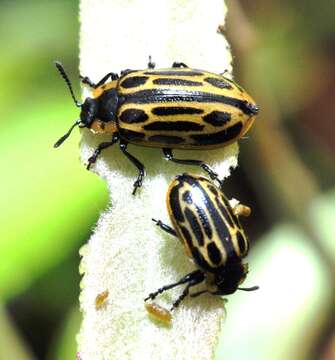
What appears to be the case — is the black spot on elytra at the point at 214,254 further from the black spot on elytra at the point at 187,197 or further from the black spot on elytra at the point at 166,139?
the black spot on elytra at the point at 166,139

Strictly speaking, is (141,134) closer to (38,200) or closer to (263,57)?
(38,200)

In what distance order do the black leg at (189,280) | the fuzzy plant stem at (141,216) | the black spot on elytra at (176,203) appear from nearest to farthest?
the fuzzy plant stem at (141,216) < the black leg at (189,280) < the black spot on elytra at (176,203)

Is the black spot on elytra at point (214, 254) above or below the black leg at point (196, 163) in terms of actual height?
below

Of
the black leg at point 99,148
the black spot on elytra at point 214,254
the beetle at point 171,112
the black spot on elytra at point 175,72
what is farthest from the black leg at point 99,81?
the black spot on elytra at point 214,254

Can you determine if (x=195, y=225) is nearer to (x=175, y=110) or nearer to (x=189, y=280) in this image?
(x=189, y=280)

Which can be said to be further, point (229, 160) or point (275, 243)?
point (275, 243)

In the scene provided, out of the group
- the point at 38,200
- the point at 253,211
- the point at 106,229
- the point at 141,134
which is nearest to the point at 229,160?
the point at 141,134

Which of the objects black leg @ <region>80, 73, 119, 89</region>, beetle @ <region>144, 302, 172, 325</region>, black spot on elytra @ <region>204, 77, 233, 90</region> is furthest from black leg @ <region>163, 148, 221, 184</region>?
beetle @ <region>144, 302, 172, 325</region>
